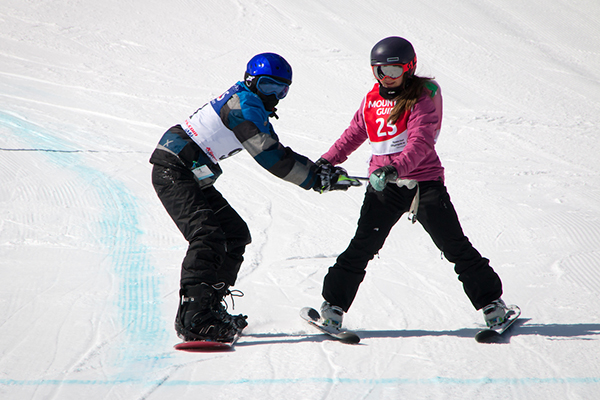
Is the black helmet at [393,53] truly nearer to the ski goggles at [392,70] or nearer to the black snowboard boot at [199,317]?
the ski goggles at [392,70]

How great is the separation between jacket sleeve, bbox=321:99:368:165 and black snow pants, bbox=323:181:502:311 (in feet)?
1.37

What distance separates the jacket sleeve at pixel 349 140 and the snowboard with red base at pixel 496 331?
1411 mm

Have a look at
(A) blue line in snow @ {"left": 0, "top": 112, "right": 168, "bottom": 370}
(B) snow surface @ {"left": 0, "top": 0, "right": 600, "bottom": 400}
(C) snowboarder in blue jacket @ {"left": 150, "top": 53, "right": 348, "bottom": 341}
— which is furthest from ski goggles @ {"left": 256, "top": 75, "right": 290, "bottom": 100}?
(A) blue line in snow @ {"left": 0, "top": 112, "right": 168, "bottom": 370}

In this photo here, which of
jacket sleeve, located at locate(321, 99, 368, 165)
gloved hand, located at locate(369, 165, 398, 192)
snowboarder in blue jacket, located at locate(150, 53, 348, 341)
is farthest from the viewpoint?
jacket sleeve, located at locate(321, 99, 368, 165)

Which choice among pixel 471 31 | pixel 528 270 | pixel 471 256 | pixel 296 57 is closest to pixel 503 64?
pixel 471 31

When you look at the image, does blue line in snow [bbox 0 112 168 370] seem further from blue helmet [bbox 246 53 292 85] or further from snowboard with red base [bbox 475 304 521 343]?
snowboard with red base [bbox 475 304 521 343]

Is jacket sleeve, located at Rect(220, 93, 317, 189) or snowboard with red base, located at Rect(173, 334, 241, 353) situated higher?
jacket sleeve, located at Rect(220, 93, 317, 189)

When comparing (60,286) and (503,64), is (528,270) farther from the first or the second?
(503,64)

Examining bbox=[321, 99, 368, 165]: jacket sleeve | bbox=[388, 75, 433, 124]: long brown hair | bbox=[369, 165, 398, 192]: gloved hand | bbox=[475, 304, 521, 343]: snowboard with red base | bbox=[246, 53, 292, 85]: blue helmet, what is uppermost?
bbox=[246, 53, 292, 85]: blue helmet

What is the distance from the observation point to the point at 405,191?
10.3ft

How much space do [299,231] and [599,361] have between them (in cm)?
279

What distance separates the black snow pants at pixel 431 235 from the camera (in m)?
3.07

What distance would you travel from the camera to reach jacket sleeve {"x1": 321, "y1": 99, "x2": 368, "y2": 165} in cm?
343

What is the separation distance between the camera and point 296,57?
33.3ft
